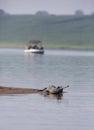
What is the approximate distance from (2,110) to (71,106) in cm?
365

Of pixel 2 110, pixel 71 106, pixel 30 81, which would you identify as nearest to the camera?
pixel 2 110

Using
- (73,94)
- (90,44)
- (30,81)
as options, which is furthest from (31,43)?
(73,94)

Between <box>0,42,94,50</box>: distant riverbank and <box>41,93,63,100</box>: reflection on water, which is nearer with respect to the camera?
<box>41,93,63,100</box>: reflection on water

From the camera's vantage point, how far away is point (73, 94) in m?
41.5

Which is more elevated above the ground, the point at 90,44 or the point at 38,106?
the point at 90,44

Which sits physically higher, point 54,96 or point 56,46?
point 56,46

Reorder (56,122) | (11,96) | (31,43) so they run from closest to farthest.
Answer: (56,122) < (11,96) < (31,43)

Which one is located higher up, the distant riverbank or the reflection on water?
the distant riverbank

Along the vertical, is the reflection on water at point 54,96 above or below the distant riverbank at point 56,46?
below

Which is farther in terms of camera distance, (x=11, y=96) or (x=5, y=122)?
(x=11, y=96)

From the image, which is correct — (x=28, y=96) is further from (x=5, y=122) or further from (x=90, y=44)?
(x=90, y=44)

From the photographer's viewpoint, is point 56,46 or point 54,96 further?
point 56,46

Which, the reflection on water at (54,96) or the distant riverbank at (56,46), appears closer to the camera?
the reflection on water at (54,96)

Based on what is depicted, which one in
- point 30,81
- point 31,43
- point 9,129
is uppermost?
point 31,43
